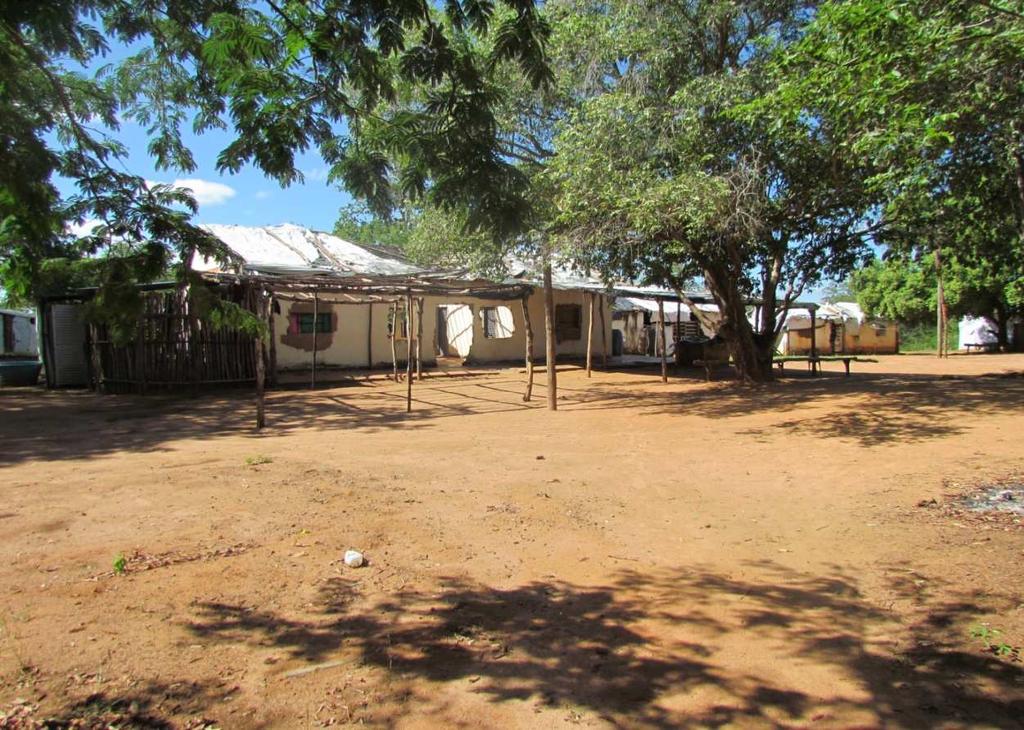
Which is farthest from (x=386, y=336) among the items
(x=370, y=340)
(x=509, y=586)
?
(x=509, y=586)

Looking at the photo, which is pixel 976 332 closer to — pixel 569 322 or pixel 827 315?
pixel 827 315

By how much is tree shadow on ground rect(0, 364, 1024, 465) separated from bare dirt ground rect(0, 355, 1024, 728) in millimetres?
675

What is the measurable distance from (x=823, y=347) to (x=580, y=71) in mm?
26914

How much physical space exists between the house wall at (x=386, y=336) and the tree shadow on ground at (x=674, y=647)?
14684 millimetres

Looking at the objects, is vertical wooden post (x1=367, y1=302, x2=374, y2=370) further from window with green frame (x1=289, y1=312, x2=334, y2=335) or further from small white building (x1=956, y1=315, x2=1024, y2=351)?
small white building (x1=956, y1=315, x2=1024, y2=351)

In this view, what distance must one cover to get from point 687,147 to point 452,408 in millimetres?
6045

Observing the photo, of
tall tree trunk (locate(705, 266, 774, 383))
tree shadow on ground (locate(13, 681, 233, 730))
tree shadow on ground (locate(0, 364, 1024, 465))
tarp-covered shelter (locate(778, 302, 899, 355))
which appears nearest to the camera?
tree shadow on ground (locate(13, 681, 233, 730))

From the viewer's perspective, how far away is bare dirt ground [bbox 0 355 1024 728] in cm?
291

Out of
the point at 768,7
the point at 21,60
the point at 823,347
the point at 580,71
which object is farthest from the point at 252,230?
the point at 823,347

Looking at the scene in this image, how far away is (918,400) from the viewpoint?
1204 cm

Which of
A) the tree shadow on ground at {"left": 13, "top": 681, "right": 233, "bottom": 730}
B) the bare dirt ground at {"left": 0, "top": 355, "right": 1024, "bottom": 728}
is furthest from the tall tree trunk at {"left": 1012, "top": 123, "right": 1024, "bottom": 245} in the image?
the tree shadow on ground at {"left": 13, "top": 681, "right": 233, "bottom": 730}

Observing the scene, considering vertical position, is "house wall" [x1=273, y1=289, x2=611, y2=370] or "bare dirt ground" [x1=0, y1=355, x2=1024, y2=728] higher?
"house wall" [x1=273, y1=289, x2=611, y2=370]

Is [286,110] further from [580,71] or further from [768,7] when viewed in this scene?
[768,7]

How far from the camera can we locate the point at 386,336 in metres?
21.7
